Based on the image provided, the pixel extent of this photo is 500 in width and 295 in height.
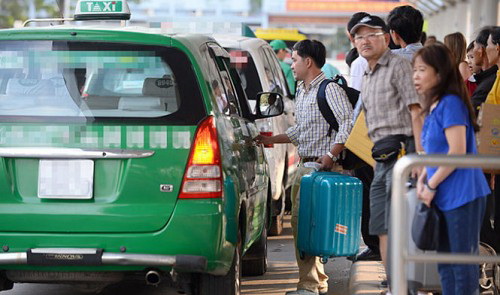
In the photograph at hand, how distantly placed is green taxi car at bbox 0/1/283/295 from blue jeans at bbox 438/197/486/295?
127 centimetres

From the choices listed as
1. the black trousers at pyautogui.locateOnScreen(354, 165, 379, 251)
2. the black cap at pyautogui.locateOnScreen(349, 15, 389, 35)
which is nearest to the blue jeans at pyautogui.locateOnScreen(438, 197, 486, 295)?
the black cap at pyautogui.locateOnScreen(349, 15, 389, 35)

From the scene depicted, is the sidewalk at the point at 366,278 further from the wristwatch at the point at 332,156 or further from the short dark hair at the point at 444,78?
the short dark hair at the point at 444,78

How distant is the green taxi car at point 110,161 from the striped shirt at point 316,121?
1.62 metres

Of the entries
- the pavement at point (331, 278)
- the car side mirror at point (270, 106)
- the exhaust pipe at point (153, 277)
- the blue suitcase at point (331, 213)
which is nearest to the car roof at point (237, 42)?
the pavement at point (331, 278)

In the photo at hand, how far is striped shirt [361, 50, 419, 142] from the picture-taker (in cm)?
711

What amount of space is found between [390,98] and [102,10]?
611 cm

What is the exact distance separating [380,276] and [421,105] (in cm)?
218

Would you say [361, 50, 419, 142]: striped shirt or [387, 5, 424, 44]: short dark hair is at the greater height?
[387, 5, 424, 44]: short dark hair

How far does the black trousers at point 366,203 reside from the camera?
9266 mm

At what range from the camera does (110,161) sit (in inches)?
253

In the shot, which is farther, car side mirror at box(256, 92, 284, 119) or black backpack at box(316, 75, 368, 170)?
car side mirror at box(256, 92, 284, 119)

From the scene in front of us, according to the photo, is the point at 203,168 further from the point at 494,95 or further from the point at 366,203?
the point at 366,203

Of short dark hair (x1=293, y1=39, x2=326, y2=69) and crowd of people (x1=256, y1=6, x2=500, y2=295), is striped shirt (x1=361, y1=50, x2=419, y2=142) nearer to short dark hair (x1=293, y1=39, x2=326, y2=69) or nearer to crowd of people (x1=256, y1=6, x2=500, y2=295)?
crowd of people (x1=256, y1=6, x2=500, y2=295)

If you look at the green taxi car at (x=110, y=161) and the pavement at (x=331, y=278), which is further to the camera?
the pavement at (x=331, y=278)
